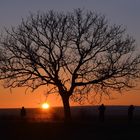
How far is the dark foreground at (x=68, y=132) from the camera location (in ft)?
112

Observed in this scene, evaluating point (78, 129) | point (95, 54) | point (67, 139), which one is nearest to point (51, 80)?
point (95, 54)

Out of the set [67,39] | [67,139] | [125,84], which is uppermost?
[67,39]

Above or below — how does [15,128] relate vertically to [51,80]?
below

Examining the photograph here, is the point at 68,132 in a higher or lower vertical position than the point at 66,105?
lower

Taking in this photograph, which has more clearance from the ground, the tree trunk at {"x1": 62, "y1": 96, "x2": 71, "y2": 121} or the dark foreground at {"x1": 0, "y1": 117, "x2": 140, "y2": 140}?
the tree trunk at {"x1": 62, "y1": 96, "x2": 71, "y2": 121}

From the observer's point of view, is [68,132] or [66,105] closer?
[68,132]

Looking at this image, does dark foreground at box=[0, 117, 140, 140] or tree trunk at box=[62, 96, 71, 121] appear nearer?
dark foreground at box=[0, 117, 140, 140]

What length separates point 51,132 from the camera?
3678 centimetres

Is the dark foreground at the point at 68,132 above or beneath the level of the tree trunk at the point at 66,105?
beneath

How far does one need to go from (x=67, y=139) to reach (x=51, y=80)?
21.0m

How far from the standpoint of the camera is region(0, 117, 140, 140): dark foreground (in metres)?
34.1

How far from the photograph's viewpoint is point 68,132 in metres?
37.1

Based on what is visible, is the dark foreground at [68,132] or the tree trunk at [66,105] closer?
the dark foreground at [68,132]

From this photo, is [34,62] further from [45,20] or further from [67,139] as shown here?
[67,139]
